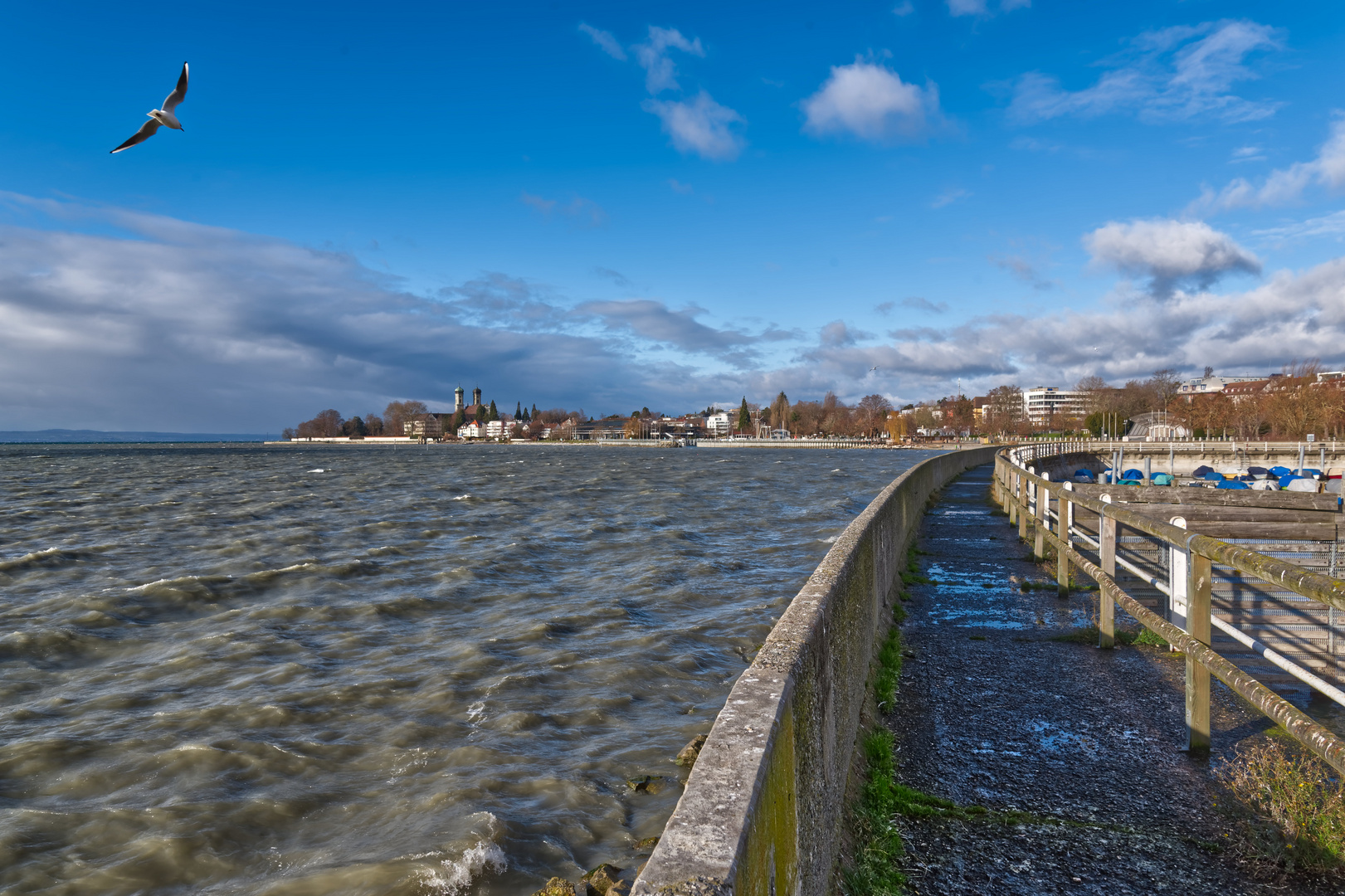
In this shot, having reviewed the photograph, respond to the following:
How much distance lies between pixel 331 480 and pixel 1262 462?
6774 cm

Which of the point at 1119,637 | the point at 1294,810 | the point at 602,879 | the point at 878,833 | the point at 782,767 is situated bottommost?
the point at 602,879

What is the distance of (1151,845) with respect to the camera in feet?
12.2

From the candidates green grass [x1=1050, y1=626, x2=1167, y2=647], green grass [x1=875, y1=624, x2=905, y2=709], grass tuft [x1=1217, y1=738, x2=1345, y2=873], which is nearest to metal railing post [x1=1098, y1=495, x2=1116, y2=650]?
green grass [x1=1050, y1=626, x2=1167, y2=647]

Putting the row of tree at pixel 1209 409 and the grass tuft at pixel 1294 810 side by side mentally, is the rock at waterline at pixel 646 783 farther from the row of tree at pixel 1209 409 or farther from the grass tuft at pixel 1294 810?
the row of tree at pixel 1209 409

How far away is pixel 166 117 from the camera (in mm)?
7816

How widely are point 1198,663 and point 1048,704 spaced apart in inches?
47.2

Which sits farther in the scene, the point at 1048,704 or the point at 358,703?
the point at 358,703

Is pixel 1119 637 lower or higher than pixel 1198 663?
lower

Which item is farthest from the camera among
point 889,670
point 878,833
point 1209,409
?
point 1209,409

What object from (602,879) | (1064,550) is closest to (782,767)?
(602,879)

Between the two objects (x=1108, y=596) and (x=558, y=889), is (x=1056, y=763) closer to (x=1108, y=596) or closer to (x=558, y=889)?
(x=1108, y=596)

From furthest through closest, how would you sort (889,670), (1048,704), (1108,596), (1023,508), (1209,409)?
(1209,409) → (1023,508) → (1108,596) → (889,670) → (1048,704)

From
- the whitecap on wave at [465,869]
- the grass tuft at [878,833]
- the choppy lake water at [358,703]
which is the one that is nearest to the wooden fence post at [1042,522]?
the choppy lake water at [358,703]

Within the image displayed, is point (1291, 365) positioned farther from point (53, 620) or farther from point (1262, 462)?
point (53, 620)
